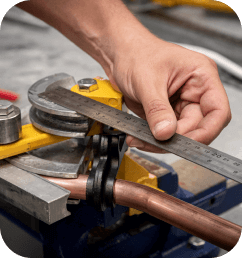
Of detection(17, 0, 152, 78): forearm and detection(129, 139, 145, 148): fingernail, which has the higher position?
detection(17, 0, 152, 78): forearm

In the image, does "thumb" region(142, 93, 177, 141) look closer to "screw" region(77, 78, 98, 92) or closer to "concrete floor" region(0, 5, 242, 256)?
"screw" region(77, 78, 98, 92)

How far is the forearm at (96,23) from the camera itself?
3.74 feet

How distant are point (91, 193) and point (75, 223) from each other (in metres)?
0.19

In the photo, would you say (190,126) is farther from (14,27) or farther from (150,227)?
(14,27)

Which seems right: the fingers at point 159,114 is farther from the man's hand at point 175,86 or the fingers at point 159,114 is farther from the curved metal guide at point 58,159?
the curved metal guide at point 58,159

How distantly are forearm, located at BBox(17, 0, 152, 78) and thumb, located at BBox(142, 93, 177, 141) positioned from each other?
30cm

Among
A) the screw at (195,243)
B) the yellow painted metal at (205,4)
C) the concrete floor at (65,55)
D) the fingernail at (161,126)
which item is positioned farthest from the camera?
the yellow painted metal at (205,4)

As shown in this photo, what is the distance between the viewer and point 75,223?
3.05 feet

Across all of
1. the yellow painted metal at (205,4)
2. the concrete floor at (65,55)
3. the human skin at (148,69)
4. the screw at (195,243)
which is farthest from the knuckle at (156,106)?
the yellow painted metal at (205,4)

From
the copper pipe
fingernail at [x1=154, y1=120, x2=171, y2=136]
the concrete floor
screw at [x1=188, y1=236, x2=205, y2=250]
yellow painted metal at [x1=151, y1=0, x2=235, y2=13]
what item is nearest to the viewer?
the copper pipe

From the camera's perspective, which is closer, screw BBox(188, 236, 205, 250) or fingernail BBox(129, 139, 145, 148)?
fingernail BBox(129, 139, 145, 148)

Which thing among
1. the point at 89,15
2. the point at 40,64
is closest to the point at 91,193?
the point at 89,15

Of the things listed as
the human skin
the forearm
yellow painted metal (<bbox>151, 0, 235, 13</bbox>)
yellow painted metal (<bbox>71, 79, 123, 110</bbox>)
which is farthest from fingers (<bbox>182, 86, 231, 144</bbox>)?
yellow painted metal (<bbox>151, 0, 235, 13</bbox>)

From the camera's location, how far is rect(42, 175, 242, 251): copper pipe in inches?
25.8
